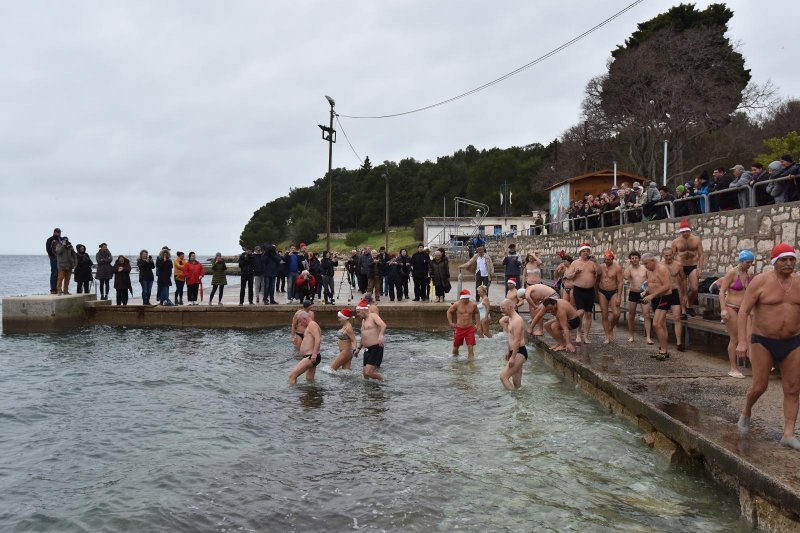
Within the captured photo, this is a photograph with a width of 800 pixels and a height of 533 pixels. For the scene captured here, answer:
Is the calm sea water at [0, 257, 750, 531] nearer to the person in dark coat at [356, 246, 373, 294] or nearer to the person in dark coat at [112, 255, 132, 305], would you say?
the person in dark coat at [112, 255, 132, 305]

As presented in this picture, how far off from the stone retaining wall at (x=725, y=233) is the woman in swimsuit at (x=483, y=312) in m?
4.44

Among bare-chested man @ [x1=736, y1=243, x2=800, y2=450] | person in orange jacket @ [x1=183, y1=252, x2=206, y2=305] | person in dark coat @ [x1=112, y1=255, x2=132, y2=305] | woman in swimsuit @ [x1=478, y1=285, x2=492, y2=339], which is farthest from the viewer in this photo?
person in orange jacket @ [x1=183, y1=252, x2=206, y2=305]

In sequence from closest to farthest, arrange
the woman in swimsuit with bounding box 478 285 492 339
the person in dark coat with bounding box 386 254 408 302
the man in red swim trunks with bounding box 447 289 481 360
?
the man in red swim trunks with bounding box 447 289 481 360, the woman in swimsuit with bounding box 478 285 492 339, the person in dark coat with bounding box 386 254 408 302

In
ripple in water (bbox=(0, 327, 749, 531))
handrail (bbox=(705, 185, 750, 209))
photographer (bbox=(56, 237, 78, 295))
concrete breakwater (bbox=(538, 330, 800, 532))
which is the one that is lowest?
ripple in water (bbox=(0, 327, 749, 531))

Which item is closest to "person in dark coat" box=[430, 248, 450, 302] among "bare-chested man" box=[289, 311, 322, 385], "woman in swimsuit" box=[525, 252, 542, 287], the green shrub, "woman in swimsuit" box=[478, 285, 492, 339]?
"woman in swimsuit" box=[478, 285, 492, 339]

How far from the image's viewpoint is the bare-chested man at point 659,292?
1010cm

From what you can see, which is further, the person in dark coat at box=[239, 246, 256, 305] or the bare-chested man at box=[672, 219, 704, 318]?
the person in dark coat at box=[239, 246, 256, 305]

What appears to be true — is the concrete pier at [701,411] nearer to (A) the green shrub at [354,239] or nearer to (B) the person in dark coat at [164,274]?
(B) the person in dark coat at [164,274]

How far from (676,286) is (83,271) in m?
18.6

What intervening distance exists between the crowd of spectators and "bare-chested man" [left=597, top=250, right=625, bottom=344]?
2.82 m

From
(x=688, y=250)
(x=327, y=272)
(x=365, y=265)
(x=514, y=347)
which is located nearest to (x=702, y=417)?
(x=514, y=347)

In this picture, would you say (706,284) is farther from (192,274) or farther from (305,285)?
(192,274)

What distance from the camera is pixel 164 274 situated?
19516 mm

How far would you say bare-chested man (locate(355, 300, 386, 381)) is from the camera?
1127cm
